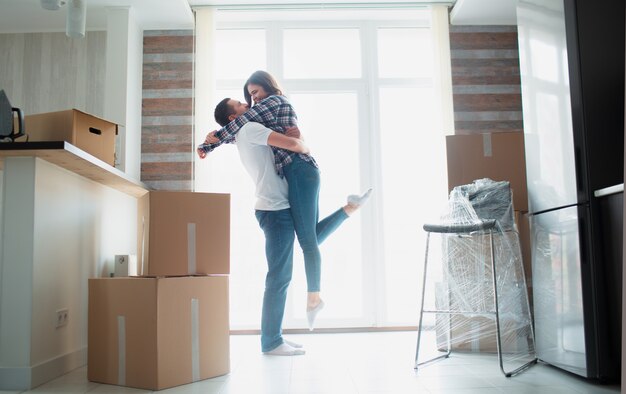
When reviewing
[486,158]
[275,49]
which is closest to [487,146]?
[486,158]

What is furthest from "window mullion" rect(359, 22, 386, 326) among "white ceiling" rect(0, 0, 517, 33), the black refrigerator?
the black refrigerator

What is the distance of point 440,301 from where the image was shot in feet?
9.50

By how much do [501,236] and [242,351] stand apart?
1.44 meters

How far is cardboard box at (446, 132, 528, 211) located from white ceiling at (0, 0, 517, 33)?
1.10 m

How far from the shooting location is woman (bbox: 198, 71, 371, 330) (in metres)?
2.75

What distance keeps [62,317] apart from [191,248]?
66cm

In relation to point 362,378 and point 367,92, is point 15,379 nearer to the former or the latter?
point 362,378

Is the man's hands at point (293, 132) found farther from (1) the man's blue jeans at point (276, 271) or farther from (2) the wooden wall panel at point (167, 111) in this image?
(2) the wooden wall panel at point (167, 111)

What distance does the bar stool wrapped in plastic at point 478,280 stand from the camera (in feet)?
8.29

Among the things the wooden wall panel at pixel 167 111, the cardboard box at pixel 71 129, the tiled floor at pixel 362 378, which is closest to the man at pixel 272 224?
the tiled floor at pixel 362 378

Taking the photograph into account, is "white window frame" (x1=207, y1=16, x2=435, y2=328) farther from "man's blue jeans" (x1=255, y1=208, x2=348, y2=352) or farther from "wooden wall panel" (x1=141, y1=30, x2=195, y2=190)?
"man's blue jeans" (x1=255, y1=208, x2=348, y2=352)

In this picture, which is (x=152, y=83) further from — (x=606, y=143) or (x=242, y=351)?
(x=606, y=143)

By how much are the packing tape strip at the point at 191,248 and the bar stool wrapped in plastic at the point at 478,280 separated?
3.32ft

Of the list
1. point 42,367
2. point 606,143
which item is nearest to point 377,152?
point 606,143
